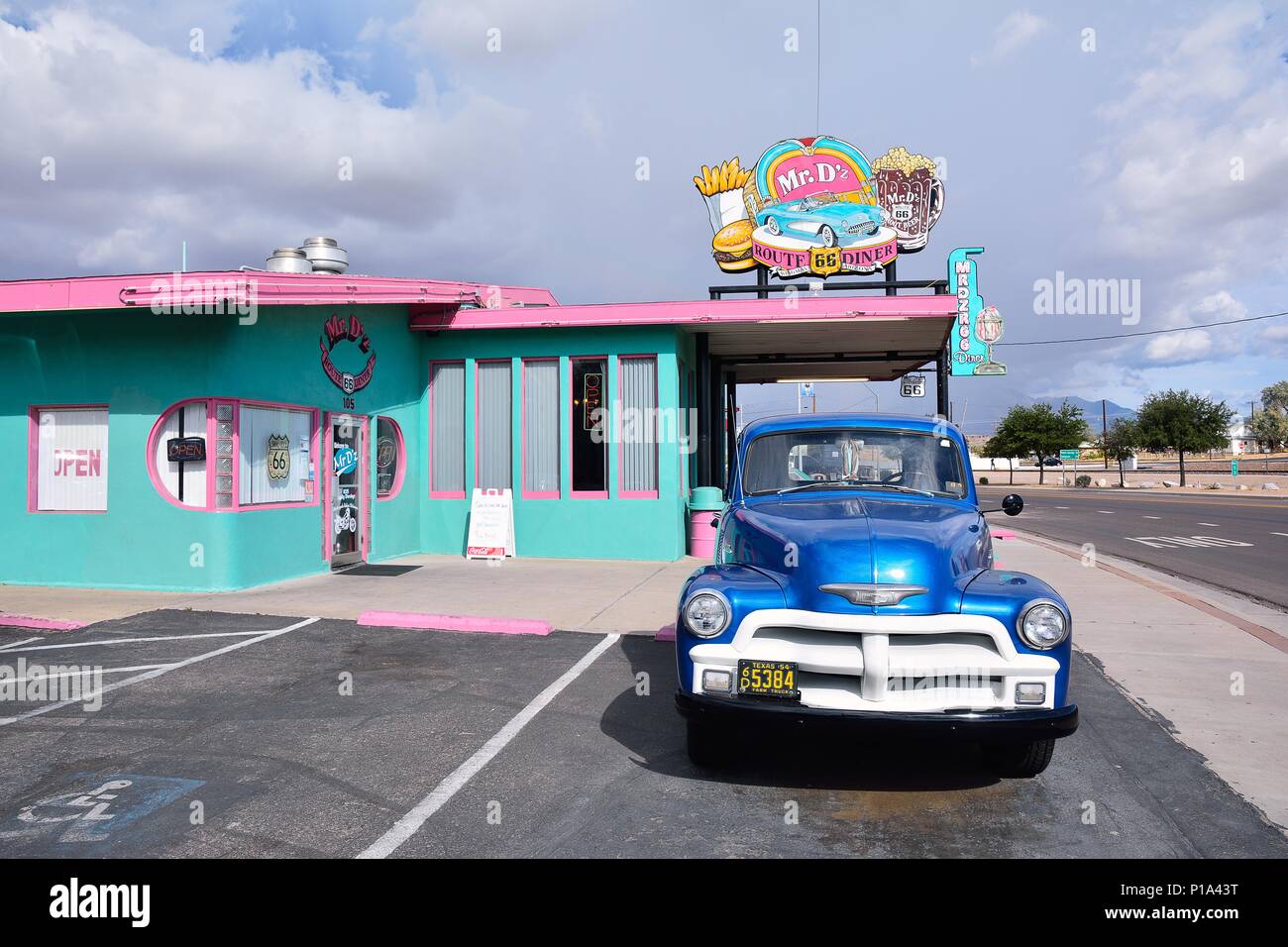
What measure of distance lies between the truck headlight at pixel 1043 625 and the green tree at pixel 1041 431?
8096cm

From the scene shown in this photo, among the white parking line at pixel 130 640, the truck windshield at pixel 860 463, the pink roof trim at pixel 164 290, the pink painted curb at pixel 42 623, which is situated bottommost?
the white parking line at pixel 130 640

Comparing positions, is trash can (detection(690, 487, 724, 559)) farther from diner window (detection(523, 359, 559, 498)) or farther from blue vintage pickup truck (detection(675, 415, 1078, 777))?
blue vintage pickup truck (detection(675, 415, 1078, 777))

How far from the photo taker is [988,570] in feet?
15.7

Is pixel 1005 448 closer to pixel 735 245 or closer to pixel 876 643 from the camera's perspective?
pixel 735 245

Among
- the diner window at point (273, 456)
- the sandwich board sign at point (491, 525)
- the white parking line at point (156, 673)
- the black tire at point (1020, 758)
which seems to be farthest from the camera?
the sandwich board sign at point (491, 525)

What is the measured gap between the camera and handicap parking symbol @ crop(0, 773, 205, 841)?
153 inches

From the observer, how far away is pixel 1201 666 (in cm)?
712

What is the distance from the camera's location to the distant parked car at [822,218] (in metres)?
19.2

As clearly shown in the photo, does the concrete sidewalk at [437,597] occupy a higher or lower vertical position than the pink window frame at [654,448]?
lower

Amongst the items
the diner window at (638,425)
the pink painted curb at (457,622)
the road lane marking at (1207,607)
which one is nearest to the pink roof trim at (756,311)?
the diner window at (638,425)

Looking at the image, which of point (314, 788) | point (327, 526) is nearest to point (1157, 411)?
point (327, 526)

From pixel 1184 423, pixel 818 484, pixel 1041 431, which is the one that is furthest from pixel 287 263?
pixel 1041 431

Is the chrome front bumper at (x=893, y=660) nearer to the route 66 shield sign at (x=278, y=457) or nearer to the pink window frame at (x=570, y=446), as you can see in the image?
the route 66 shield sign at (x=278, y=457)
